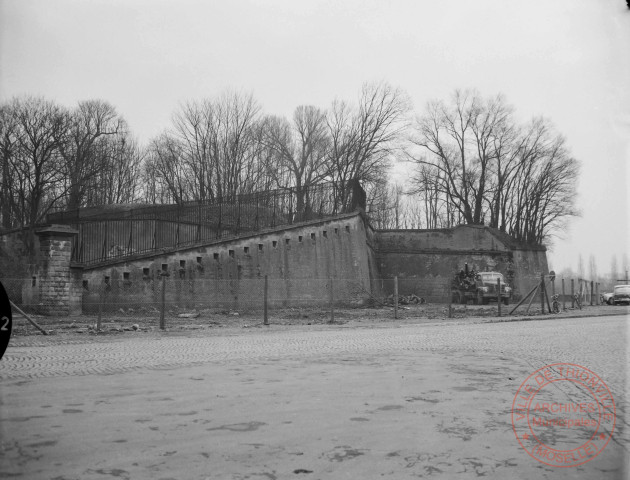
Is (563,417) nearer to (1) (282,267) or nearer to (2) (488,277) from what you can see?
(1) (282,267)

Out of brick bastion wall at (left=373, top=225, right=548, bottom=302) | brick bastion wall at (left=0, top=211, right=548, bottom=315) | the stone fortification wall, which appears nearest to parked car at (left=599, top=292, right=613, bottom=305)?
brick bastion wall at (left=373, top=225, right=548, bottom=302)

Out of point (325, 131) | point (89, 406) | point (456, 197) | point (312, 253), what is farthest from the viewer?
A: point (456, 197)

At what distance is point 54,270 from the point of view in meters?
18.4

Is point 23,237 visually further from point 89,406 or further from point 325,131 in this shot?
point 89,406

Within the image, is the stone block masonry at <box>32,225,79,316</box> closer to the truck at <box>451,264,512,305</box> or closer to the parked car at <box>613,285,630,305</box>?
the truck at <box>451,264,512,305</box>

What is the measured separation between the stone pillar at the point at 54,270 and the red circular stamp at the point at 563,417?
15099mm

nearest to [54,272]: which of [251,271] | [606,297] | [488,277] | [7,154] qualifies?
[251,271]

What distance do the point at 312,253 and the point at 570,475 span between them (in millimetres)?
25336

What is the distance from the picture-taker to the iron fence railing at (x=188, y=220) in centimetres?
2308

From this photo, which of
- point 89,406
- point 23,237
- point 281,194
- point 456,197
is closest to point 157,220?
point 281,194

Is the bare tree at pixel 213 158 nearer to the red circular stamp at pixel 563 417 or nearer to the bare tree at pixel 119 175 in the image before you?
the bare tree at pixel 119 175

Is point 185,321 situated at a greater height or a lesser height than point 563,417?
greater

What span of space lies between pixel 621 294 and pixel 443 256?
1093cm

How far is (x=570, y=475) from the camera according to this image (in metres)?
3.60
